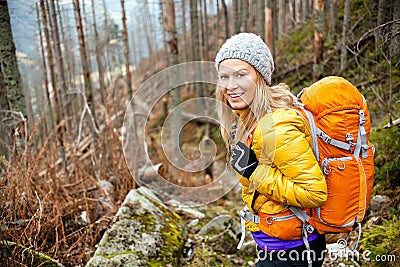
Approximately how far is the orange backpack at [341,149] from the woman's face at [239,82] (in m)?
0.34

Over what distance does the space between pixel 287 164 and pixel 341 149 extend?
353mm

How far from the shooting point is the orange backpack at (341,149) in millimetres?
1872

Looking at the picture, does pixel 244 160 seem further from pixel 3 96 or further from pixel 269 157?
pixel 3 96

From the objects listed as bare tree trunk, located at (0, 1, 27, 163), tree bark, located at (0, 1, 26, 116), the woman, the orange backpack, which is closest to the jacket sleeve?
the woman

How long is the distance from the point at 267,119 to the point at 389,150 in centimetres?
287

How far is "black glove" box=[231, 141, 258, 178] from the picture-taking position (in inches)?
76.8

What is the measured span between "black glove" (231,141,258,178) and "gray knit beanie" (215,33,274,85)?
477mm

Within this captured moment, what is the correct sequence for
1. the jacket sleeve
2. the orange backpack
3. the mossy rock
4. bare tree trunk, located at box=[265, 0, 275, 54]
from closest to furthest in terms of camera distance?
1. the jacket sleeve
2. the orange backpack
3. the mossy rock
4. bare tree trunk, located at box=[265, 0, 275, 54]

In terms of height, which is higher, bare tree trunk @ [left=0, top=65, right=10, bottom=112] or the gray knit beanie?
the gray knit beanie

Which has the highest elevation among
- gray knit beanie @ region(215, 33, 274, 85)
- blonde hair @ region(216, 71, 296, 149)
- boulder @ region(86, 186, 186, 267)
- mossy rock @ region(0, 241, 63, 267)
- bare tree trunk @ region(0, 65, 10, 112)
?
gray knit beanie @ region(215, 33, 274, 85)

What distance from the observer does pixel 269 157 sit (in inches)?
73.2

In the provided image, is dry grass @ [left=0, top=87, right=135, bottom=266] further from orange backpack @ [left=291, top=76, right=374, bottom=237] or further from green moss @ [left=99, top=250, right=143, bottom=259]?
orange backpack @ [left=291, top=76, right=374, bottom=237]

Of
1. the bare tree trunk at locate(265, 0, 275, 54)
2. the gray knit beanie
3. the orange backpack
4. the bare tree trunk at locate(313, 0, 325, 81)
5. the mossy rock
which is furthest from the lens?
the bare tree trunk at locate(265, 0, 275, 54)

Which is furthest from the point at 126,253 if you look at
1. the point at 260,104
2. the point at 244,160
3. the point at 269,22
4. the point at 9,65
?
the point at 269,22
